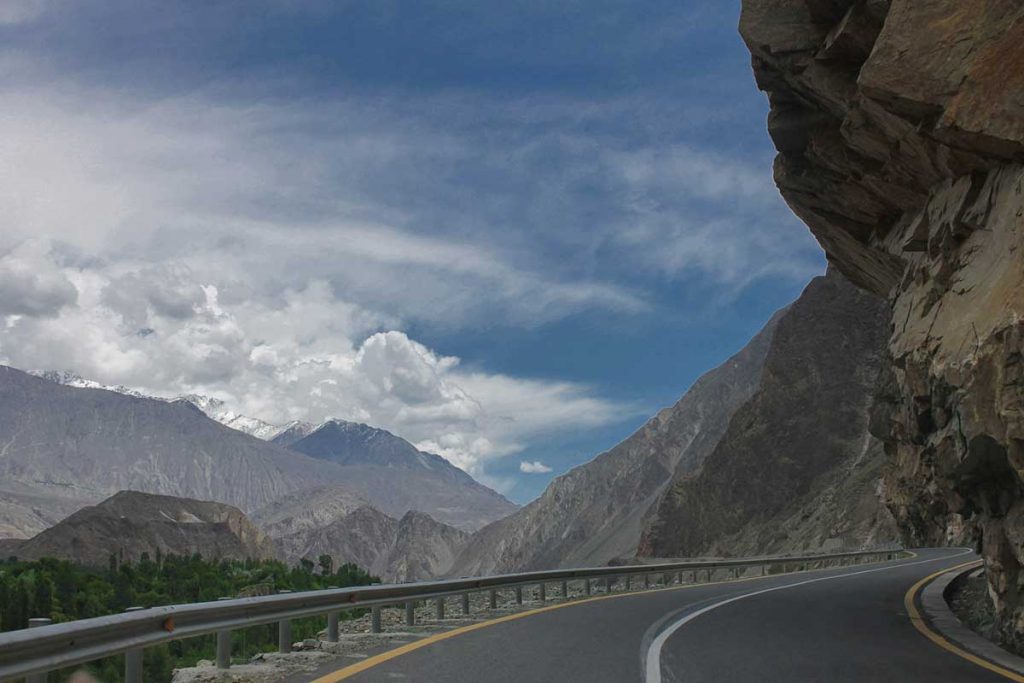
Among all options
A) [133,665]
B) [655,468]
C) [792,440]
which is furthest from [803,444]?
[133,665]

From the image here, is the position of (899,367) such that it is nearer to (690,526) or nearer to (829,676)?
(829,676)

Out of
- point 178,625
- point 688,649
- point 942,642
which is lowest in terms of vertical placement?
point 942,642

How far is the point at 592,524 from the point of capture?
194250 millimetres

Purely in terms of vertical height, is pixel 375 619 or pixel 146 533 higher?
pixel 146 533

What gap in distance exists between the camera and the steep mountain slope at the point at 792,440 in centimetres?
9925

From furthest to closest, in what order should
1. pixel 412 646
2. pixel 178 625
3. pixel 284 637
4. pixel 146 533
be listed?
pixel 146 533, pixel 412 646, pixel 284 637, pixel 178 625

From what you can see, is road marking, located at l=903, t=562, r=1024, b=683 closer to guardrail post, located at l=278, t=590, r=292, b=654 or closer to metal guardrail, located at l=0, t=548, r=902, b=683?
metal guardrail, located at l=0, t=548, r=902, b=683

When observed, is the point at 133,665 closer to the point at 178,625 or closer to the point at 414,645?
the point at 178,625

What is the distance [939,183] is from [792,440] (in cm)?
9126

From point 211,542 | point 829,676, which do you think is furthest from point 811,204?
point 211,542

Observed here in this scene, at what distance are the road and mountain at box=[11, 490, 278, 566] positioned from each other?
100 m

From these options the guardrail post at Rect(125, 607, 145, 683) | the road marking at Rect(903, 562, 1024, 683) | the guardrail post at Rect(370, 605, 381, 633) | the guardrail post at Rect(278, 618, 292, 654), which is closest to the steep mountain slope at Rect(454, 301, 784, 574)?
the road marking at Rect(903, 562, 1024, 683)

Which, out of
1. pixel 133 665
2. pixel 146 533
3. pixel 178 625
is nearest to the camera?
pixel 133 665

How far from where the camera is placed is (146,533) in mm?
143250
